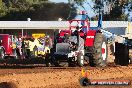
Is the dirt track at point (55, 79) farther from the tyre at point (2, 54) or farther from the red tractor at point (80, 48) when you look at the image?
the tyre at point (2, 54)

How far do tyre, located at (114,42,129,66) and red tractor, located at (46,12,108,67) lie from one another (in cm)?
67

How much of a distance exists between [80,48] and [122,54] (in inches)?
73.1

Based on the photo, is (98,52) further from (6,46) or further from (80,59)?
(6,46)

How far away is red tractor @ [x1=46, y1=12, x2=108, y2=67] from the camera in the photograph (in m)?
18.2

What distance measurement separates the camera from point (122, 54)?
19297 millimetres

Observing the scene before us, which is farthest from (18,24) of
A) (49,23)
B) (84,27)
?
(84,27)

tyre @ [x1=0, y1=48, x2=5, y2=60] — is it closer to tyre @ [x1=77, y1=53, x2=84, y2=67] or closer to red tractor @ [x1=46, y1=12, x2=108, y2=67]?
red tractor @ [x1=46, y1=12, x2=108, y2=67]

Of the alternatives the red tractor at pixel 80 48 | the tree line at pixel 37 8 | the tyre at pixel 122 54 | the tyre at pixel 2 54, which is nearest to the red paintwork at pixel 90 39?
the red tractor at pixel 80 48

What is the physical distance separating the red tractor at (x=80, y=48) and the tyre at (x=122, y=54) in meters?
0.67

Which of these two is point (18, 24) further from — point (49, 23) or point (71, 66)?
point (71, 66)

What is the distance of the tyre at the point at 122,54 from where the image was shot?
1923 cm

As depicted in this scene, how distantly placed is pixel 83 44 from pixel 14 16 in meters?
53.4

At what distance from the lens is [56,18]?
51781 mm

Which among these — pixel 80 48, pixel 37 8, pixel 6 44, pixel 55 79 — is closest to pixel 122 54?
pixel 80 48
